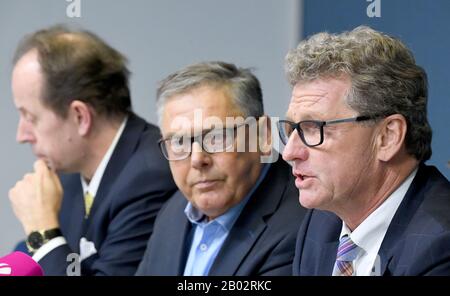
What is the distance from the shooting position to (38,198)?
2615 mm

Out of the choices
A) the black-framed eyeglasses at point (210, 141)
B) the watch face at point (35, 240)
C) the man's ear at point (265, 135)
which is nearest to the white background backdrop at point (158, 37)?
the man's ear at point (265, 135)

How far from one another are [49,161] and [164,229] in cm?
53

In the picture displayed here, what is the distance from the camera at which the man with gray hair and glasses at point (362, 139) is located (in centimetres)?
188

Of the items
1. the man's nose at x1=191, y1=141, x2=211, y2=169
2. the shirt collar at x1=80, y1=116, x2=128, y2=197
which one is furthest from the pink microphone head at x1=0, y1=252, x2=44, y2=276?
the shirt collar at x1=80, y1=116, x2=128, y2=197

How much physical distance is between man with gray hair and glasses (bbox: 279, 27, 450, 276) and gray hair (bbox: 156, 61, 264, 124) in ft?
1.19

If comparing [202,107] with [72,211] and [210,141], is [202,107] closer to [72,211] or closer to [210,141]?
[210,141]

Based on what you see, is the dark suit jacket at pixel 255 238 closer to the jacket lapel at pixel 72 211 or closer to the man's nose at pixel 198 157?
the man's nose at pixel 198 157

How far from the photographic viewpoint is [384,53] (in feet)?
6.22

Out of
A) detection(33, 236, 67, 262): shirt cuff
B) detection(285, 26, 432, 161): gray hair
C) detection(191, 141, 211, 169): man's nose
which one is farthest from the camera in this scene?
detection(33, 236, 67, 262): shirt cuff

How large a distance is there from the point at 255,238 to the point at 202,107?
0.35 meters

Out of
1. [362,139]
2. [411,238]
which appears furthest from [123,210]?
[411,238]

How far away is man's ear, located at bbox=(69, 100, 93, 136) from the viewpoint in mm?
2727

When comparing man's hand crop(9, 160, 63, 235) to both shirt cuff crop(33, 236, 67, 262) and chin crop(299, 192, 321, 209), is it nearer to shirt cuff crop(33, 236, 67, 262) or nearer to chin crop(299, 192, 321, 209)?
shirt cuff crop(33, 236, 67, 262)
